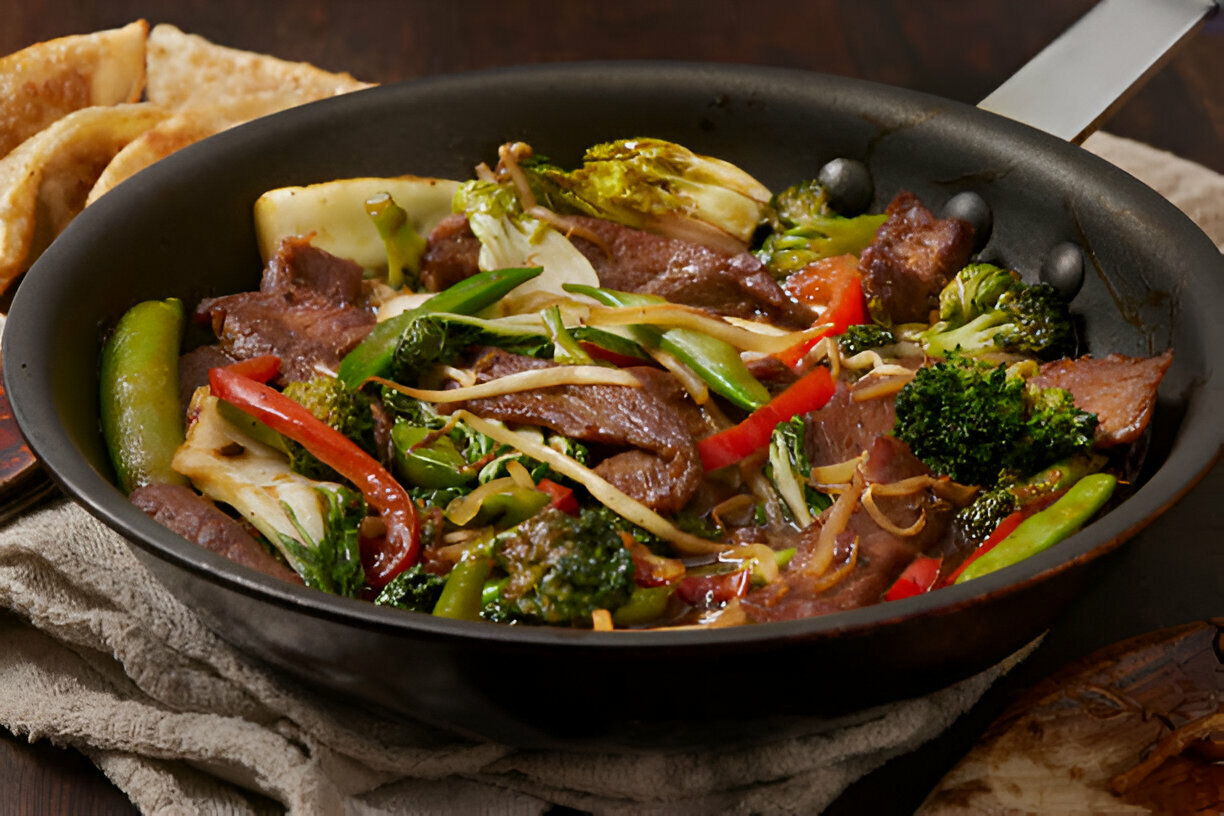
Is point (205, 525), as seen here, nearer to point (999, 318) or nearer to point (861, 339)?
point (861, 339)

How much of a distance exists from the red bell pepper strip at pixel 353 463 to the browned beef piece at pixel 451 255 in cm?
85

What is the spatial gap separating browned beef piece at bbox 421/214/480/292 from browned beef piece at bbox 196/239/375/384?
22 centimetres

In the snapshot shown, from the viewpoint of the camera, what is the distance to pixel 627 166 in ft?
11.6

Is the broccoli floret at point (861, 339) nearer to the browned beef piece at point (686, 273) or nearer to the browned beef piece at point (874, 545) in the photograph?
the browned beef piece at point (686, 273)

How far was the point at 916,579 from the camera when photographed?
8.00 feet

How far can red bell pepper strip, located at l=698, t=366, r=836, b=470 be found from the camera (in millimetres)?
2727

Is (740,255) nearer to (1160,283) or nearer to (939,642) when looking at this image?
(1160,283)

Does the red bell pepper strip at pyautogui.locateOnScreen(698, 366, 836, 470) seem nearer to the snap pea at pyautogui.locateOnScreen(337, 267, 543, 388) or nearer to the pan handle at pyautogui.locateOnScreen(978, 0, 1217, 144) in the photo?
the snap pea at pyautogui.locateOnScreen(337, 267, 543, 388)

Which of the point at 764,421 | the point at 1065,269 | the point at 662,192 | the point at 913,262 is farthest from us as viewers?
the point at 662,192

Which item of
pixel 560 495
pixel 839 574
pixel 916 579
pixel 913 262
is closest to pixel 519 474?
pixel 560 495

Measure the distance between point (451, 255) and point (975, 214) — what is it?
154cm

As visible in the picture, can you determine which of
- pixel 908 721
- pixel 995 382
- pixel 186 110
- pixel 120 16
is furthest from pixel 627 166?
pixel 120 16

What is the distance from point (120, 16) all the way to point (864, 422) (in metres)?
4.93

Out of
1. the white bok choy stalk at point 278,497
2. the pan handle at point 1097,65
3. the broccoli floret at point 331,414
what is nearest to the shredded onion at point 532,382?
the broccoli floret at point 331,414
